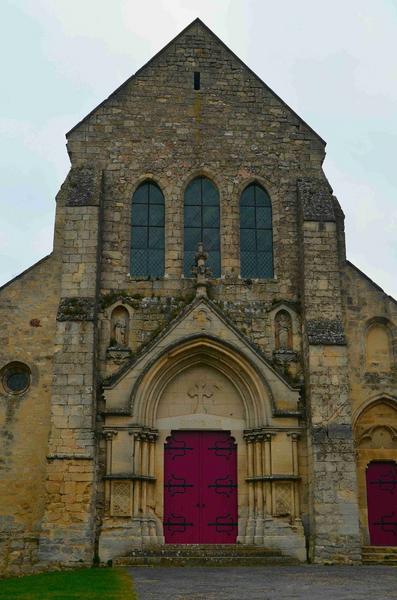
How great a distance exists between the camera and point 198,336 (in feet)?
57.7

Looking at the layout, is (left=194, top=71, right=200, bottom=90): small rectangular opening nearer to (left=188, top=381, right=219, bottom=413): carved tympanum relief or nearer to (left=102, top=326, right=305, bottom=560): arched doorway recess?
(left=102, top=326, right=305, bottom=560): arched doorway recess

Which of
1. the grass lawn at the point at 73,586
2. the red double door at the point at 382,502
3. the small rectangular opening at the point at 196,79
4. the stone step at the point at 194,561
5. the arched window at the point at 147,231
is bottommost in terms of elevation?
the grass lawn at the point at 73,586

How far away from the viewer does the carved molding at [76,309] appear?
56.4 feet

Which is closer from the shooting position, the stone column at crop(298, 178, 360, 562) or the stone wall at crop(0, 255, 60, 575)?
the stone column at crop(298, 178, 360, 562)

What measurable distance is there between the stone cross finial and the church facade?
0.05 m

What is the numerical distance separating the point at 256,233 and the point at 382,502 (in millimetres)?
7081

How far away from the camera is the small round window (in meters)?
17.8

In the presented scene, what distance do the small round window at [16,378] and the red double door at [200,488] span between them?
3.61 metres

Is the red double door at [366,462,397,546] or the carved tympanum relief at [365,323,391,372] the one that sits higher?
the carved tympanum relief at [365,323,391,372]

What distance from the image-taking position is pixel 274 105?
20.1 meters

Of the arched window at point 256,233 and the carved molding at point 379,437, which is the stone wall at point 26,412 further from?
the carved molding at point 379,437

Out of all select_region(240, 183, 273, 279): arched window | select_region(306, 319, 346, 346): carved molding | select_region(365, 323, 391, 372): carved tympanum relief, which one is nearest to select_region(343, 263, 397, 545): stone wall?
select_region(365, 323, 391, 372): carved tympanum relief

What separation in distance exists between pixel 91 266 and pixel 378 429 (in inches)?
304

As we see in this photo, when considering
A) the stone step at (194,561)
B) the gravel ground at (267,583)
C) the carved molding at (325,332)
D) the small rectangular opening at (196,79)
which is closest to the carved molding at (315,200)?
the carved molding at (325,332)
